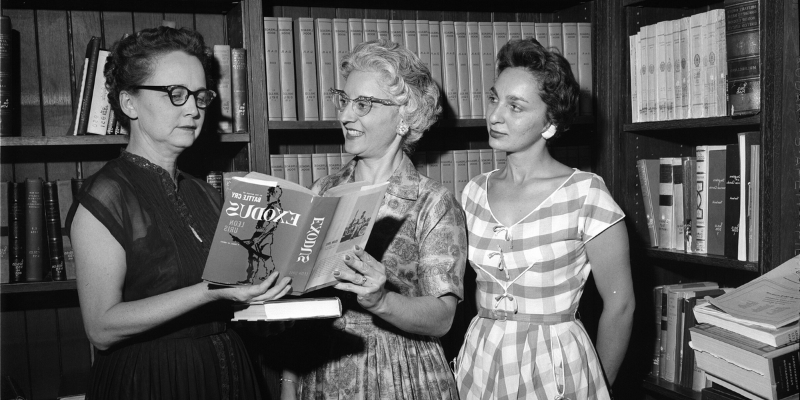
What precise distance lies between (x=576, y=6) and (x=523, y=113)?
3.03 feet

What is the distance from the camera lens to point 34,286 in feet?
5.91

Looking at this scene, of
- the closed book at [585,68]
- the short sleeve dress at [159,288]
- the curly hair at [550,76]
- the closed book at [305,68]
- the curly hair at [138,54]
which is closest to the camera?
the short sleeve dress at [159,288]

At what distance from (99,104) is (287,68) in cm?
54

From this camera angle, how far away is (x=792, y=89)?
5.49 feet

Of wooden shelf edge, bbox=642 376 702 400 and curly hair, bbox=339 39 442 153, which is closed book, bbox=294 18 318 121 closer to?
curly hair, bbox=339 39 442 153

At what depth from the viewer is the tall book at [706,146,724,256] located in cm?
193

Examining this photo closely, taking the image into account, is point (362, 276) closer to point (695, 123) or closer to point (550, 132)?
point (550, 132)

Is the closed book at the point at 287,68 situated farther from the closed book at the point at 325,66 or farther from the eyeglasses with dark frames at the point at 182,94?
the eyeglasses with dark frames at the point at 182,94

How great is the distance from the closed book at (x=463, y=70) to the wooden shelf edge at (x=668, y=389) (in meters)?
1.05

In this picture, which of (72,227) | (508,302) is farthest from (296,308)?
(508,302)

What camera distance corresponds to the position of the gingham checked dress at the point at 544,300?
1660mm

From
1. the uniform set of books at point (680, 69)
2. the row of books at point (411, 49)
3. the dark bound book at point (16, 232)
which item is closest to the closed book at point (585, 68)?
the row of books at point (411, 49)

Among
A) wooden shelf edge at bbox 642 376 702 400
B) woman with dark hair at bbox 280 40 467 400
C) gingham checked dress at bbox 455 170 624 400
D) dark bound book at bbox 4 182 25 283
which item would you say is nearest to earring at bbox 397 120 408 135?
woman with dark hair at bbox 280 40 467 400

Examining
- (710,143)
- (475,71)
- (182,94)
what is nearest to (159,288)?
(182,94)
